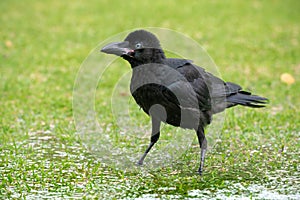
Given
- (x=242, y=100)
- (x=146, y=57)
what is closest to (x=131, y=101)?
(x=242, y=100)

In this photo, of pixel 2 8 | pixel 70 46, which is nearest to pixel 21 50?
pixel 70 46

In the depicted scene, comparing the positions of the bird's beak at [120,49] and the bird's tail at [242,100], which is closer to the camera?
the bird's beak at [120,49]

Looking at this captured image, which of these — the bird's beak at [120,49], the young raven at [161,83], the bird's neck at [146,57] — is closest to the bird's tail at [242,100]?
the young raven at [161,83]

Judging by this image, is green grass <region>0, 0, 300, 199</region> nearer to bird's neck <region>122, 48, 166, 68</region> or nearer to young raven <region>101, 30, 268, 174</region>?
young raven <region>101, 30, 268, 174</region>

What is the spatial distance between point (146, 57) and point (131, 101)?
3309 millimetres

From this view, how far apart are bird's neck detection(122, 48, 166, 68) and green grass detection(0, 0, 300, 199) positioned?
1.25 metres

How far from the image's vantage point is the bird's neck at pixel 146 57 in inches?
212

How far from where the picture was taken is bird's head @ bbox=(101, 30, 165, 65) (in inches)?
211

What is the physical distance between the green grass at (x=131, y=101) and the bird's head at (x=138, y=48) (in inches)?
50.6

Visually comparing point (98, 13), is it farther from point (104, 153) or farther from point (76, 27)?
point (104, 153)

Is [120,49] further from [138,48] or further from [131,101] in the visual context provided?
[131,101]

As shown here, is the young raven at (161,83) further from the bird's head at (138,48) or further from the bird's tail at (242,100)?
the bird's tail at (242,100)

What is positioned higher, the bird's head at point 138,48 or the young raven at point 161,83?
the bird's head at point 138,48

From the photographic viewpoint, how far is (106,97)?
29.0 feet
